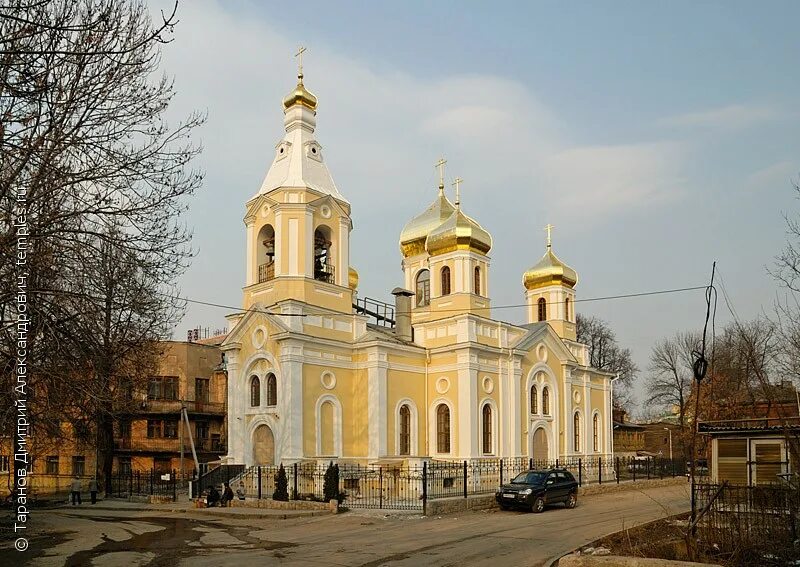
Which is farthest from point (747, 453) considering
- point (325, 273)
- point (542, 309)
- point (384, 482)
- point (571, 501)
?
point (542, 309)

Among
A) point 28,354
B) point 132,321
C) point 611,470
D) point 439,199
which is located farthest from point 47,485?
point 28,354

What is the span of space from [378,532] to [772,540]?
8792 millimetres

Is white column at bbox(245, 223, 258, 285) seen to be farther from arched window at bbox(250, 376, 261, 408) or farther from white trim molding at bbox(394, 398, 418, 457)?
white trim molding at bbox(394, 398, 418, 457)

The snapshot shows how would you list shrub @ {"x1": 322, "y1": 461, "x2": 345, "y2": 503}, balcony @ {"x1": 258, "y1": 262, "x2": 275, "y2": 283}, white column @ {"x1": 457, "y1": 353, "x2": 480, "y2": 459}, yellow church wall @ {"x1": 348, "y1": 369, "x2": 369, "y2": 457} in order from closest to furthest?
shrub @ {"x1": 322, "y1": 461, "x2": 345, "y2": 503} < yellow church wall @ {"x1": 348, "y1": 369, "x2": 369, "y2": 457} < balcony @ {"x1": 258, "y1": 262, "x2": 275, "y2": 283} < white column @ {"x1": 457, "y1": 353, "x2": 480, "y2": 459}

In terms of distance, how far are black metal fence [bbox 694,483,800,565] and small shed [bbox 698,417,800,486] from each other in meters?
3.71

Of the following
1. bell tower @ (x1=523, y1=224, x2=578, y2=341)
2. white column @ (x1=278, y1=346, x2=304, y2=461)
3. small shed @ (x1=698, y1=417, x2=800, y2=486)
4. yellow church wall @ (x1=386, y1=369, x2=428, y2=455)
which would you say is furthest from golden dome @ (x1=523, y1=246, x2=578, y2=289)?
small shed @ (x1=698, y1=417, x2=800, y2=486)

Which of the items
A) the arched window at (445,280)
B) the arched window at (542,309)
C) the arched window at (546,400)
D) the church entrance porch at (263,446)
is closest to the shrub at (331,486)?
the church entrance porch at (263,446)

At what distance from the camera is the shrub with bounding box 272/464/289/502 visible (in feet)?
80.2

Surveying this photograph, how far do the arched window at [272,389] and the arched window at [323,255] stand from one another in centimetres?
419

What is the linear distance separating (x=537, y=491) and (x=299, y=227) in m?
13.0

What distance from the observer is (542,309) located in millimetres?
42156

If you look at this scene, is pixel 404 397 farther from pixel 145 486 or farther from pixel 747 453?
pixel 747 453

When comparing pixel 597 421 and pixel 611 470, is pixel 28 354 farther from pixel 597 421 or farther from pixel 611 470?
pixel 597 421

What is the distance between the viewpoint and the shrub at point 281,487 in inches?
962
